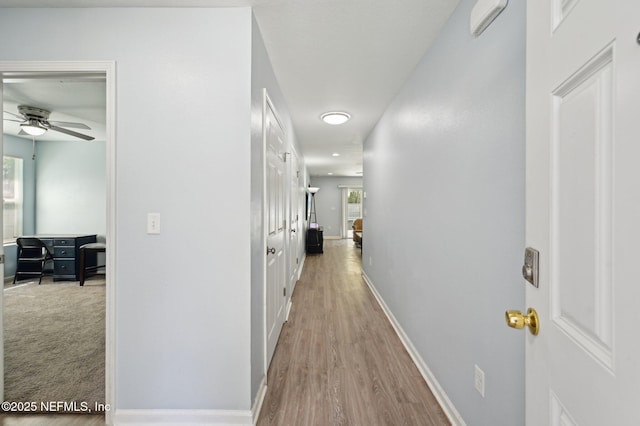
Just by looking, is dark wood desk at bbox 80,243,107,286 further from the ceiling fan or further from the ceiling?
the ceiling

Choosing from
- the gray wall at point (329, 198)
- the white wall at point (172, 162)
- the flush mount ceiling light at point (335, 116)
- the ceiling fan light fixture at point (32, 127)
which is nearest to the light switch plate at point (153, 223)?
the white wall at point (172, 162)

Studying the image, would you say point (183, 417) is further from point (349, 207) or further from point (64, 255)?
point (349, 207)

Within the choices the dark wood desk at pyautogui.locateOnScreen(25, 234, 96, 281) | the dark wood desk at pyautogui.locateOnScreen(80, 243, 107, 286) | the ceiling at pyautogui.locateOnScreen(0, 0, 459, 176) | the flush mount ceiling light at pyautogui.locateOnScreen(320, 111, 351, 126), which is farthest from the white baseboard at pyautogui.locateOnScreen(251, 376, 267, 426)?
the dark wood desk at pyautogui.locateOnScreen(25, 234, 96, 281)

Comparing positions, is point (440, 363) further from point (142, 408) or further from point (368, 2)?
point (368, 2)

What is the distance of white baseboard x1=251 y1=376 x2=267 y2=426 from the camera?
5.30ft

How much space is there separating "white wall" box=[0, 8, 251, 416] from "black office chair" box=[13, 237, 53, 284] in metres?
4.20

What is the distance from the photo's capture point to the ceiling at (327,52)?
5.25 ft

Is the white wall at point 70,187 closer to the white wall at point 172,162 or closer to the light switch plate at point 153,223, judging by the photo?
the white wall at point 172,162

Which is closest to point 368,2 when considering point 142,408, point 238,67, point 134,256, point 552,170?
point 238,67

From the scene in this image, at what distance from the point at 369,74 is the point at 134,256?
89.2 inches

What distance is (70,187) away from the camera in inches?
200

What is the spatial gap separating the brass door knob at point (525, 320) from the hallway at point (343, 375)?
1293 millimetres

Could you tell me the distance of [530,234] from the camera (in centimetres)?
72

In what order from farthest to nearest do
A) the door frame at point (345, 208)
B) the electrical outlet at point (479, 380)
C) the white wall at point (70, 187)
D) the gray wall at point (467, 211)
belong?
the door frame at point (345, 208)
the white wall at point (70, 187)
the electrical outlet at point (479, 380)
the gray wall at point (467, 211)
